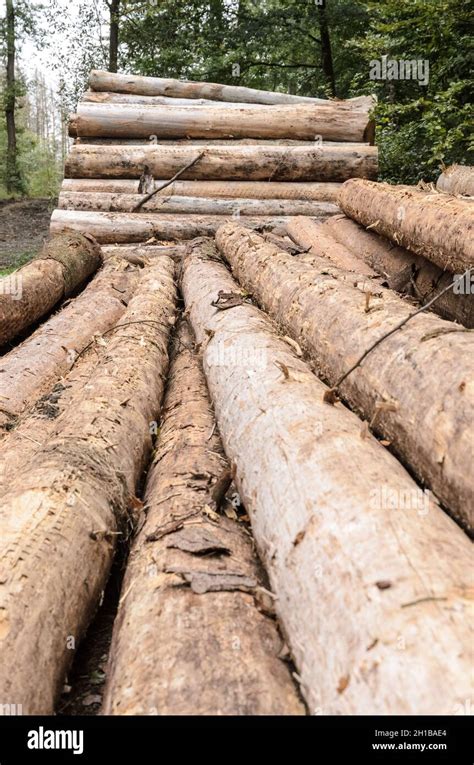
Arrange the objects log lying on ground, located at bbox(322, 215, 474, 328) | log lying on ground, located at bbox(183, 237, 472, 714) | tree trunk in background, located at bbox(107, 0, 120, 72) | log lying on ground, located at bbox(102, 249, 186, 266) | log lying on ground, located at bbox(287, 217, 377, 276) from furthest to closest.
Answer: tree trunk in background, located at bbox(107, 0, 120, 72)
log lying on ground, located at bbox(102, 249, 186, 266)
log lying on ground, located at bbox(287, 217, 377, 276)
log lying on ground, located at bbox(322, 215, 474, 328)
log lying on ground, located at bbox(183, 237, 472, 714)

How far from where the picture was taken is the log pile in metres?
1.70

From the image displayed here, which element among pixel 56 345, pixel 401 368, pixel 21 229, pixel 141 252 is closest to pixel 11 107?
pixel 21 229

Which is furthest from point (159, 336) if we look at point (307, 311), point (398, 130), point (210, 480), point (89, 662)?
point (398, 130)

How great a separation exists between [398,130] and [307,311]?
8463 mm

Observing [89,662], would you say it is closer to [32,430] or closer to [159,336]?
[32,430]

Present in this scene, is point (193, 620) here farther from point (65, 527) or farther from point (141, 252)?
point (141, 252)

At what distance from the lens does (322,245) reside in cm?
721

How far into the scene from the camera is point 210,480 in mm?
2969

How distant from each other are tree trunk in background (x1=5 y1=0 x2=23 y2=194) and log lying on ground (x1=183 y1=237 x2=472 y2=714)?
25.0 meters

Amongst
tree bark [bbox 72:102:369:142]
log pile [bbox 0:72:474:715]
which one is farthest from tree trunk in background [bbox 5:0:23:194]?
log pile [bbox 0:72:474:715]

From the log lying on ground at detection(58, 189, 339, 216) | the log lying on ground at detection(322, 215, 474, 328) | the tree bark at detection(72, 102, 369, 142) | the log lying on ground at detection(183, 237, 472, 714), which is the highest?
the tree bark at detection(72, 102, 369, 142)

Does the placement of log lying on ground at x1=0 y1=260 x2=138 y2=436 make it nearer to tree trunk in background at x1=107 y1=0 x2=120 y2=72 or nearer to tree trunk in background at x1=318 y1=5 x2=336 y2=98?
tree trunk in background at x1=318 y1=5 x2=336 y2=98

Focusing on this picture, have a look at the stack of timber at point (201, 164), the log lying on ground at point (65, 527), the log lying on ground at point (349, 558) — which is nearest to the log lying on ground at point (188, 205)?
the stack of timber at point (201, 164)

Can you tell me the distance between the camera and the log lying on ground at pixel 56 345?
14.4 ft
